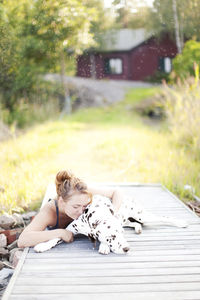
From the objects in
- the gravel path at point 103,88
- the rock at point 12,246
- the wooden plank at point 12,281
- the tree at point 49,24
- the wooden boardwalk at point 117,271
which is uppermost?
the tree at point 49,24

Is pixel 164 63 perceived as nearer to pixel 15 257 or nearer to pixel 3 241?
pixel 3 241

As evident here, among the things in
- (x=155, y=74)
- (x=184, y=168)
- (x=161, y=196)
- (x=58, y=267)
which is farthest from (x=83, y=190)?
(x=155, y=74)

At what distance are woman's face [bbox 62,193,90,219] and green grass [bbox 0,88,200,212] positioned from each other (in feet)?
4.49

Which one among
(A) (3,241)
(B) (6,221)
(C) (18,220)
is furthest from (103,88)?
(A) (3,241)

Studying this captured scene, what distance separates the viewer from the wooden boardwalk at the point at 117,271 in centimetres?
196

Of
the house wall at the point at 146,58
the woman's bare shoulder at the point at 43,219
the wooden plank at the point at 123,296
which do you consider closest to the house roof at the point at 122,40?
the house wall at the point at 146,58

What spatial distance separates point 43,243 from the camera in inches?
102

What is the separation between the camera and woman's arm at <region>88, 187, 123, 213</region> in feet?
9.81

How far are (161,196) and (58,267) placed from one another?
212 centimetres

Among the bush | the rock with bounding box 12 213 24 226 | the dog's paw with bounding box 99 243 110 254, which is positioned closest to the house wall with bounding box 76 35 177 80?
the bush

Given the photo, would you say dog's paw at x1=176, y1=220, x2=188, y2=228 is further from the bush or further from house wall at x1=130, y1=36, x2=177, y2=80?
house wall at x1=130, y1=36, x2=177, y2=80

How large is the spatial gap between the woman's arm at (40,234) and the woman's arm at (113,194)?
0.44m

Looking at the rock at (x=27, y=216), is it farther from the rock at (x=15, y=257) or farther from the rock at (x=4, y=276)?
the rock at (x=4, y=276)

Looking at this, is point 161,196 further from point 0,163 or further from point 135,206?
point 0,163
